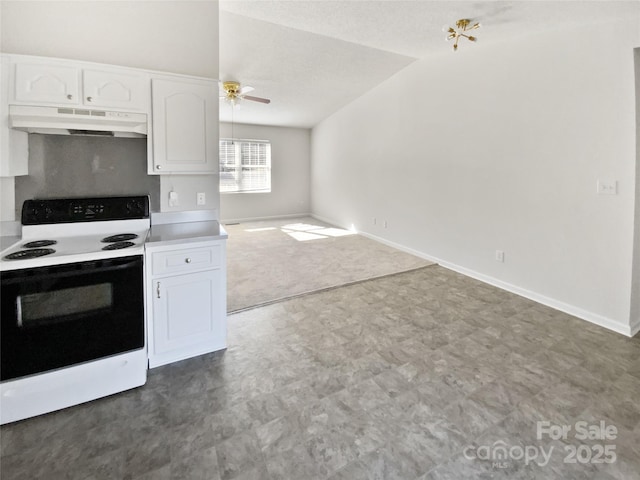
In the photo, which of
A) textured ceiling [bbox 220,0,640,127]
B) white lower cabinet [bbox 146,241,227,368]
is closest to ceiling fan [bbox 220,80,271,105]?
textured ceiling [bbox 220,0,640,127]

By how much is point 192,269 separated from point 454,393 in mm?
1876

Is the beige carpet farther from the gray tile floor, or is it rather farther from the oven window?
the oven window

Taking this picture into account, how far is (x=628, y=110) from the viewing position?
2.65m

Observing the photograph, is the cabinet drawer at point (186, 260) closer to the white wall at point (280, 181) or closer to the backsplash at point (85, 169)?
the backsplash at point (85, 169)

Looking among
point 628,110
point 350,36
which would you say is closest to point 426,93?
point 350,36

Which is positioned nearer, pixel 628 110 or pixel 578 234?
pixel 628 110

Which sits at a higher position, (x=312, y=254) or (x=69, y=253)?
(x=69, y=253)

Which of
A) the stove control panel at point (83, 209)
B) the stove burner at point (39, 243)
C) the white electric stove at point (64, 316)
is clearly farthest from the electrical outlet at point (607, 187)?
the stove burner at point (39, 243)

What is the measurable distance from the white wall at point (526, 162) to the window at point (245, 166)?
358cm

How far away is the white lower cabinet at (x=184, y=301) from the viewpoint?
217 cm

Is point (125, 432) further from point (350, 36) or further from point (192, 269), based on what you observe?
point (350, 36)

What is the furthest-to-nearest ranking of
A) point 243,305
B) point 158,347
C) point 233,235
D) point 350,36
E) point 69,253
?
point 233,235 < point 350,36 < point 243,305 < point 158,347 < point 69,253

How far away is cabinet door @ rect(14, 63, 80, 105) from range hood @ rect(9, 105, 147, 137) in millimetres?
58

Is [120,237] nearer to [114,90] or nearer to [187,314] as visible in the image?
[187,314]
